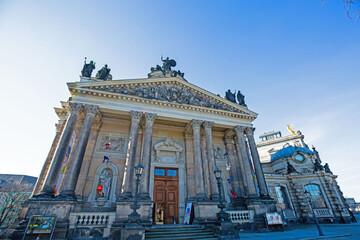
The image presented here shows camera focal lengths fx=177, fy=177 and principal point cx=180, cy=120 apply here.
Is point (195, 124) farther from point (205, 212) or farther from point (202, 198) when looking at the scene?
point (205, 212)

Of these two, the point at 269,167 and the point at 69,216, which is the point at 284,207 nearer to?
the point at 269,167

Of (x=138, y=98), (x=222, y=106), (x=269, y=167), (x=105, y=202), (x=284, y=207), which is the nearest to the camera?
(x=105, y=202)

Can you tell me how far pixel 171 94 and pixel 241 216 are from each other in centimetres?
1085

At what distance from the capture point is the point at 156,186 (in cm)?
1441

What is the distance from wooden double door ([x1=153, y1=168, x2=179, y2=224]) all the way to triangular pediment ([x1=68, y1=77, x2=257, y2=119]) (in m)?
6.08

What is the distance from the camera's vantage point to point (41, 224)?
27.2 feet

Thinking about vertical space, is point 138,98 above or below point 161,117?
above

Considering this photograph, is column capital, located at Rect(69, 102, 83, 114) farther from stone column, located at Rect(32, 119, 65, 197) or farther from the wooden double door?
the wooden double door

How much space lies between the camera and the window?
22538 millimetres

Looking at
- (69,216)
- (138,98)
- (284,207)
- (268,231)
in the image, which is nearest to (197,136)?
(138,98)

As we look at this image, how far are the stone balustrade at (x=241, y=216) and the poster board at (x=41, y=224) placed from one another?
10225 mm

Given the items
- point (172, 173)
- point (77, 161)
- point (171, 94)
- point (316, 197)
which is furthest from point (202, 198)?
point (316, 197)

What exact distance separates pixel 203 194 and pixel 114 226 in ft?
19.0

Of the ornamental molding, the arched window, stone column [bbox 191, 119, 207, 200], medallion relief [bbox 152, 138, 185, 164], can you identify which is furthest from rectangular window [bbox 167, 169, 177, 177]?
the arched window
